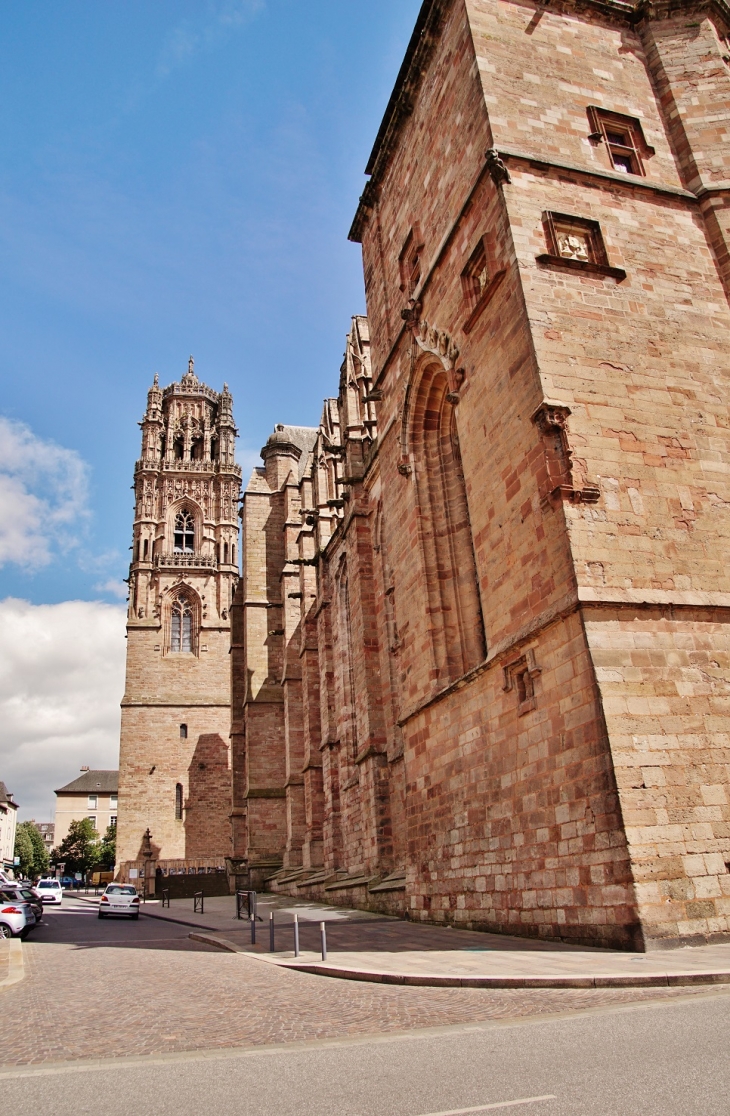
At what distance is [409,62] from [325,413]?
47.8 ft

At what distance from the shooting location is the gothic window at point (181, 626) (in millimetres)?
46469

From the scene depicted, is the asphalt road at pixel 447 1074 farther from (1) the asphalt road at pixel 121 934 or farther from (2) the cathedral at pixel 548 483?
(1) the asphalt road at pixel 121 934

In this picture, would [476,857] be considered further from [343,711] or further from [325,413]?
[325,413]

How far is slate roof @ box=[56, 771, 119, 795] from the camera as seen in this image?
273 ft

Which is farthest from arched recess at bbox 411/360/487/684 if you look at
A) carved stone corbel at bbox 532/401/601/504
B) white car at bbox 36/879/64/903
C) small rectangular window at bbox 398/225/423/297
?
white car at bbox 36/879/64/903

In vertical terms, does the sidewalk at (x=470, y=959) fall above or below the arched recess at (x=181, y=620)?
below

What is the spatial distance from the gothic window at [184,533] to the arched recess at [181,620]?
143 inches

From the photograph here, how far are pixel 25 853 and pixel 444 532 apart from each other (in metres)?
84.5

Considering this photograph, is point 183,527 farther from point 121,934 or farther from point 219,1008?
point 219,1008

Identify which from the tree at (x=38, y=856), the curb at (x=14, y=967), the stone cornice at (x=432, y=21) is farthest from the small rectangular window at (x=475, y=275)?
the tree at (x=38, y=856)

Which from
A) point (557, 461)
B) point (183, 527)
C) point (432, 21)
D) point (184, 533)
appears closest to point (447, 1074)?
point (557, 461)

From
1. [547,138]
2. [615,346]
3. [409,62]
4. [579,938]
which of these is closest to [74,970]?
[579,938]

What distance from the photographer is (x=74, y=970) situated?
10680mm

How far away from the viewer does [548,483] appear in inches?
377
